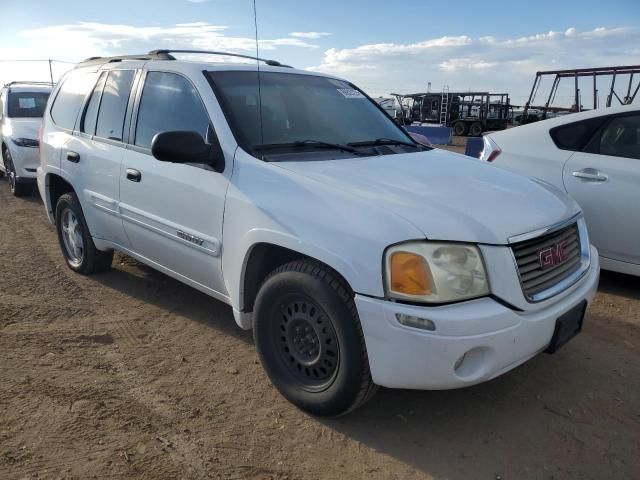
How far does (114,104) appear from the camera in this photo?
4.01 meters

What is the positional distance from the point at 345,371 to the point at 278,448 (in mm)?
485

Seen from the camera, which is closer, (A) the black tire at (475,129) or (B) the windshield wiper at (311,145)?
(B) the windshield wiper at (311,145)

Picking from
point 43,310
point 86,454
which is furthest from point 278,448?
point 43,310

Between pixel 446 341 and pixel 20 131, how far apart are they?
8.19 m

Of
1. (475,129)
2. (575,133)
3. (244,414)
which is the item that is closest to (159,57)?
(244,414)

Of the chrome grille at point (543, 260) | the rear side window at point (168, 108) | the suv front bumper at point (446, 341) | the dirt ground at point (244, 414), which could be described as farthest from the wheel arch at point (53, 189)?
the chrome grille at point (543, 260)

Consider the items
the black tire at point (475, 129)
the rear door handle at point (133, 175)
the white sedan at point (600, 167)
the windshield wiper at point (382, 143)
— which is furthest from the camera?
the black tire at point (475, 129)

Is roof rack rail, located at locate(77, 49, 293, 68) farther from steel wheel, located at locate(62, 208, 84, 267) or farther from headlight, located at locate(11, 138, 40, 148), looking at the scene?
headlight, located at locate(11, 138, 40, 148)

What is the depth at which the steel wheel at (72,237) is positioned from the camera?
4699 millimetres

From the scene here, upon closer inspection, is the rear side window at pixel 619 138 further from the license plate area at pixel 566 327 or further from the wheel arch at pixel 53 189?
the wheel arch at pixel 53 189

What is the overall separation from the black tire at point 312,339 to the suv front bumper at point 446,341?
0.35 ft

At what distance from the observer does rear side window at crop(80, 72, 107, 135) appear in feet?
13.9

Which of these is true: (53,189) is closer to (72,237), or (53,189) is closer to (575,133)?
(72,237)

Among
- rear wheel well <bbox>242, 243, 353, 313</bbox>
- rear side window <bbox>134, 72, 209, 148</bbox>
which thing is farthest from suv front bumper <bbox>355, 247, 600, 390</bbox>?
rear side window <bbox>134, 72, 209, 148</bbox>
